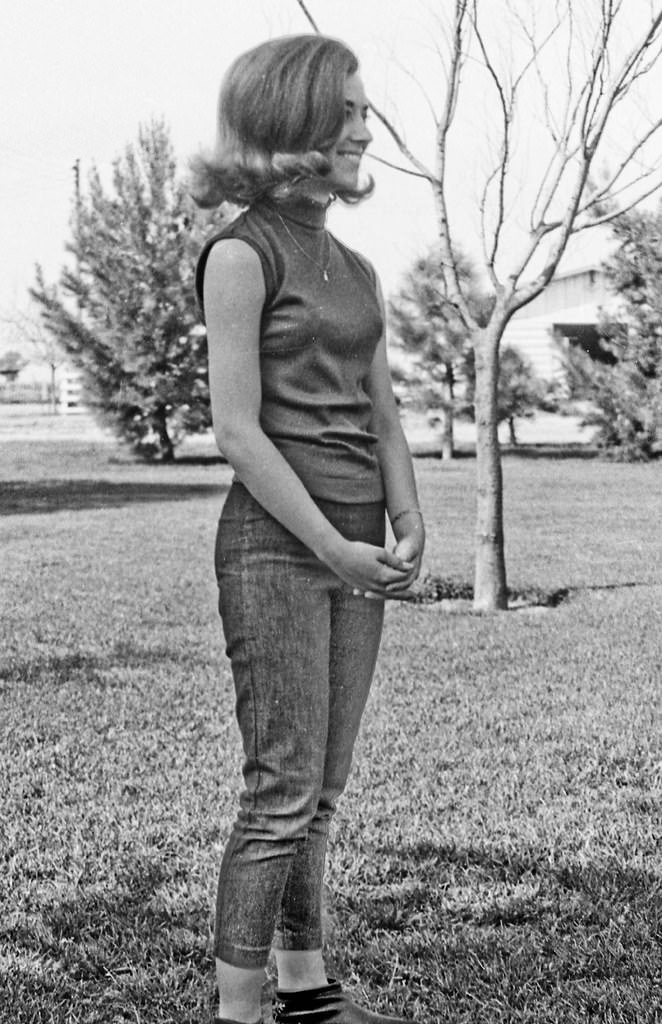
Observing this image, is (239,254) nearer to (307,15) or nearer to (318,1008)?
(318,1008)

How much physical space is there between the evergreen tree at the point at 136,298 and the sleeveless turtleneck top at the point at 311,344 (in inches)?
772

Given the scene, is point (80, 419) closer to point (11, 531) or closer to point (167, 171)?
point (167, 171)

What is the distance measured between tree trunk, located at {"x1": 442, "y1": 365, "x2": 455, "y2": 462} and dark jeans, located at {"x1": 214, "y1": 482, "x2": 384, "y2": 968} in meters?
20.5

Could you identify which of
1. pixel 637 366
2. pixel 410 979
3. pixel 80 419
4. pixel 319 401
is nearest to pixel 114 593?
pixel 410 979

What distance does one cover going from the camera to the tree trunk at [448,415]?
2252 cm

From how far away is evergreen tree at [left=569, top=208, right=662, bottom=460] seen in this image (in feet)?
66.8

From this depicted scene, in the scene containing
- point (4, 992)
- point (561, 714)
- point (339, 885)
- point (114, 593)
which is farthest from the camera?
point (114, 593)

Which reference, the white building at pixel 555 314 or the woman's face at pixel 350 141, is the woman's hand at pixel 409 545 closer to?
the woman's face at pixel 350 141

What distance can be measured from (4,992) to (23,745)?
75.8 inches

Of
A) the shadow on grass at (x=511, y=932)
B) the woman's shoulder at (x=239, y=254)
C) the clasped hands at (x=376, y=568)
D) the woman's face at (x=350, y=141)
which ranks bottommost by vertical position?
the shadow on grass at (x=511, y=932)

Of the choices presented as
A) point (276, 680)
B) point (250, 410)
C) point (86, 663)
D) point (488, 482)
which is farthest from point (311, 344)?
point (488, 482)

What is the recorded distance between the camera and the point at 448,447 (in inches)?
903

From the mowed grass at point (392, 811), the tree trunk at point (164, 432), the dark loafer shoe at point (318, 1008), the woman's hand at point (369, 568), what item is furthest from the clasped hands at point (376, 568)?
the tree trunk at point (164, 432)

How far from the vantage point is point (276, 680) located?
2.08 metres
